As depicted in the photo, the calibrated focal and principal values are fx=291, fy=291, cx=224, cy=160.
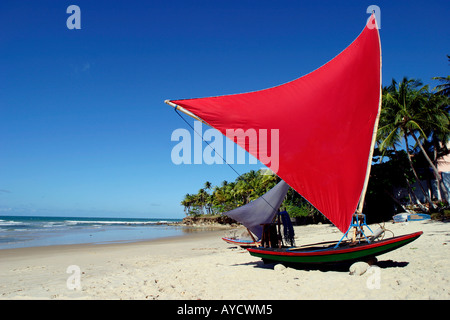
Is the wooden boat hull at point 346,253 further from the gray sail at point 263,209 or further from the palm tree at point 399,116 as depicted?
the palm tree at point 399,116

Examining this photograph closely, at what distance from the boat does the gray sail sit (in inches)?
64.5

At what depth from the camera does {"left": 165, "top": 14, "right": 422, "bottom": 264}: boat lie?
20.5 feet

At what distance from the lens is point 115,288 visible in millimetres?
6559

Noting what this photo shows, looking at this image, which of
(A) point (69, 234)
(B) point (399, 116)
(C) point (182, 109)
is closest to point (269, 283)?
(C) point (182, 109)

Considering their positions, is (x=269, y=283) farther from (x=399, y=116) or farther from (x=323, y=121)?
(x=399, y=116)

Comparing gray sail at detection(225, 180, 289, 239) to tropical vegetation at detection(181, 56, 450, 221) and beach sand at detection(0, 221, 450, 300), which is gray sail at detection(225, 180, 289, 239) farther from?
tropical vegetation at detection(181, 56, 450, 221)

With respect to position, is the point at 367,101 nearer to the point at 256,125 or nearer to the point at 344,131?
the point at 344,131

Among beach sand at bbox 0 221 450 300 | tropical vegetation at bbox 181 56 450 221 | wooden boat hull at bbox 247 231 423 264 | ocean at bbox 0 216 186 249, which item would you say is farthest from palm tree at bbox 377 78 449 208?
ocean at bbox 0 216 186 249

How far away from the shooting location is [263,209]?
9758 millimetres

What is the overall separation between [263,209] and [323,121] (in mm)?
3926
